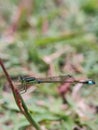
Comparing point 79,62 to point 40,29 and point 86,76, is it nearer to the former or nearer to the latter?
point 86,76

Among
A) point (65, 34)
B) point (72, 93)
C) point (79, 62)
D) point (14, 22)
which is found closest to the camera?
point (72, 93)

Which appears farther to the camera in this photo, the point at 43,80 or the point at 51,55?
the point at 51,55

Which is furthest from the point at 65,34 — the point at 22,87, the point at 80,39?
the point at 22,87

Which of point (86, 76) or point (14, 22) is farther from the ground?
point (14, 22)

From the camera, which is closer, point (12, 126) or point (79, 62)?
point (12, 126)

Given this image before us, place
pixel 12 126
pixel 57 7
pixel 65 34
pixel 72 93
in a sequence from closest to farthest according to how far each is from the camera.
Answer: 1. pixel 12 126
2. pixel 72 93
3. pixel 65 34
4. pixel 57 7

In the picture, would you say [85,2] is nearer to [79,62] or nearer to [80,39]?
[80,39]
